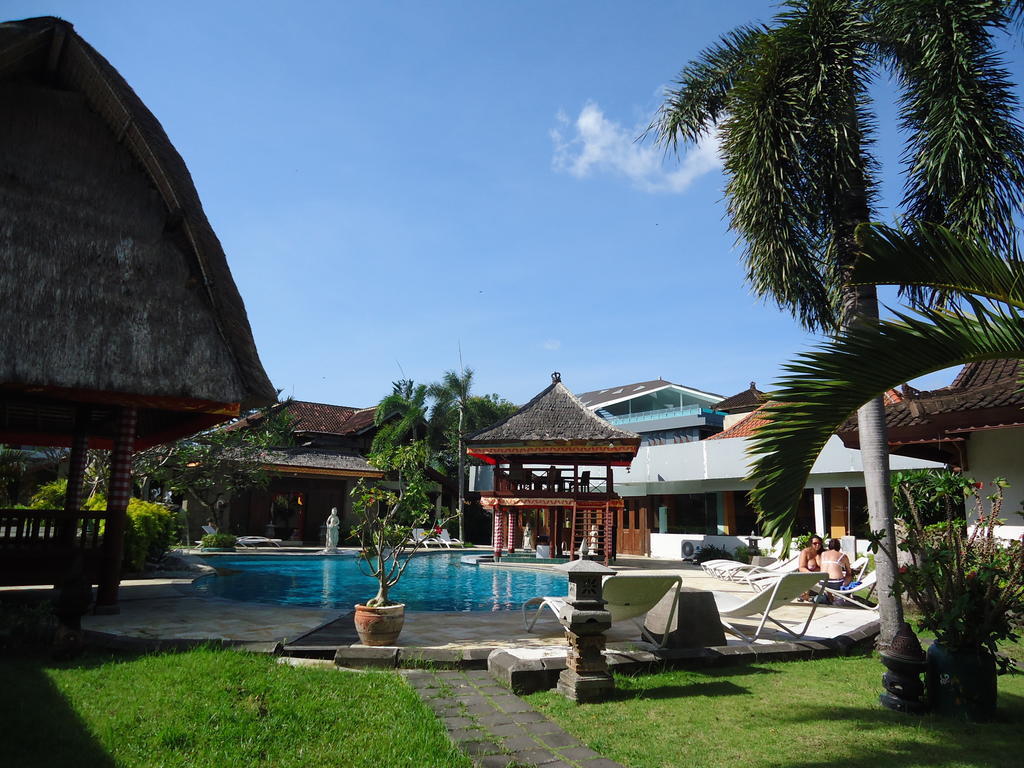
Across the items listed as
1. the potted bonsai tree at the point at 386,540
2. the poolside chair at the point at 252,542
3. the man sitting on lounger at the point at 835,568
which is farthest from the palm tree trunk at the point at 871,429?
the poolside chair at the point at 252,542

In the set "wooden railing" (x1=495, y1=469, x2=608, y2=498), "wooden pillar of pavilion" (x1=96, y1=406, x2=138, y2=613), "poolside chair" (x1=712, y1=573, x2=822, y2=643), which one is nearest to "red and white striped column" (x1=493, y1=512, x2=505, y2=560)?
"wooden railing" (x1=495, y1=469, x2=608, y2=498)

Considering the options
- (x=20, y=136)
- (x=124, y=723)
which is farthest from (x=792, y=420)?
(x=20, y=136)

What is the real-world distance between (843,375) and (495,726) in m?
2.97

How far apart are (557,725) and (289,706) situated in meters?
1.74

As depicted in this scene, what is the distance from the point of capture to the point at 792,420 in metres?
3.92

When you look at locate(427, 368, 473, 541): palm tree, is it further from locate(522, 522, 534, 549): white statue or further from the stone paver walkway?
the stone paver walkway

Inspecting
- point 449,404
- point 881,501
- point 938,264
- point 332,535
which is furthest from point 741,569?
point 449,404

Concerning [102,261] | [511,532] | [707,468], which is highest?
[102,261]

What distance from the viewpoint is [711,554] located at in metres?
22.0

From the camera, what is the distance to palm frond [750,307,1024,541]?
374 cm

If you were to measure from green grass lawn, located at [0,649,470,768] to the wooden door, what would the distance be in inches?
841

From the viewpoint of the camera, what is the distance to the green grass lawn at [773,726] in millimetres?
3861

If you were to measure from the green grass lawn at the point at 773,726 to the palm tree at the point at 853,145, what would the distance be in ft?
6.02

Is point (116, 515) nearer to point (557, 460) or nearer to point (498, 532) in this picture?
point (498, 532)
